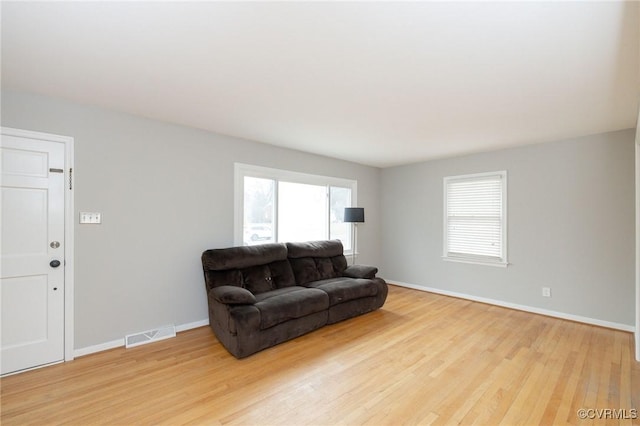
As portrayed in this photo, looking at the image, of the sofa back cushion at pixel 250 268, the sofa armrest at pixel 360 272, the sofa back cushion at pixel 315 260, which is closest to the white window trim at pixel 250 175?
the sofa back cushion at pixel 250 268

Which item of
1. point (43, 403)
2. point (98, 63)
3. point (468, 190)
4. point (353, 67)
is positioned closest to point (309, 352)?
point (43, 403)

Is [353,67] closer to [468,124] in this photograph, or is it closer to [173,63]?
[173,63]

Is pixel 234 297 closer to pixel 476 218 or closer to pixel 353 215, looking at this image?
pixel 353 215

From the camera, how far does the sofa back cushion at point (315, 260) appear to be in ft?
14.3

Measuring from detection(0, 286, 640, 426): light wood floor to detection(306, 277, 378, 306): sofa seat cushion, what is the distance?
16.2 inches

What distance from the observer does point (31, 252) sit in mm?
2719

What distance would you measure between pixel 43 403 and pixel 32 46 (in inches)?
99.4

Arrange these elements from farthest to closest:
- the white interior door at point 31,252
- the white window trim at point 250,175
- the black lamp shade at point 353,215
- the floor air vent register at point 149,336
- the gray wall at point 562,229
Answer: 1. the black lamp shade at point 353,215
2. the white window trim at point 250,175
3. the gray wall at point 562,229
4. the floor air vent register at point 149,336
5. the white interior door at point 31,252

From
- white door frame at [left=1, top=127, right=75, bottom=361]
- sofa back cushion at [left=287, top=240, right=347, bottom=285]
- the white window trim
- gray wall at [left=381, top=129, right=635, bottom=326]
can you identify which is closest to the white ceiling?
white door frame at [left=1, top=127, right=75, bottom=361]

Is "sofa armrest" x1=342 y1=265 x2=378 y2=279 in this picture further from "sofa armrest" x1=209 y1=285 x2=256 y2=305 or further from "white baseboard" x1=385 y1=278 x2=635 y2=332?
"sofa armrest" x1=209 y1=285 x2=256 y2=305

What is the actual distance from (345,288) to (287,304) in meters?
0.98

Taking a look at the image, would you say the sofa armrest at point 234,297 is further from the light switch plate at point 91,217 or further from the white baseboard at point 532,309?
the white baseboard at point 532,309

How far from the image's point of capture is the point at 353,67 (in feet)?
7.30

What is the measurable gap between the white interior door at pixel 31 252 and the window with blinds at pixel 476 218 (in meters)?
5.36
